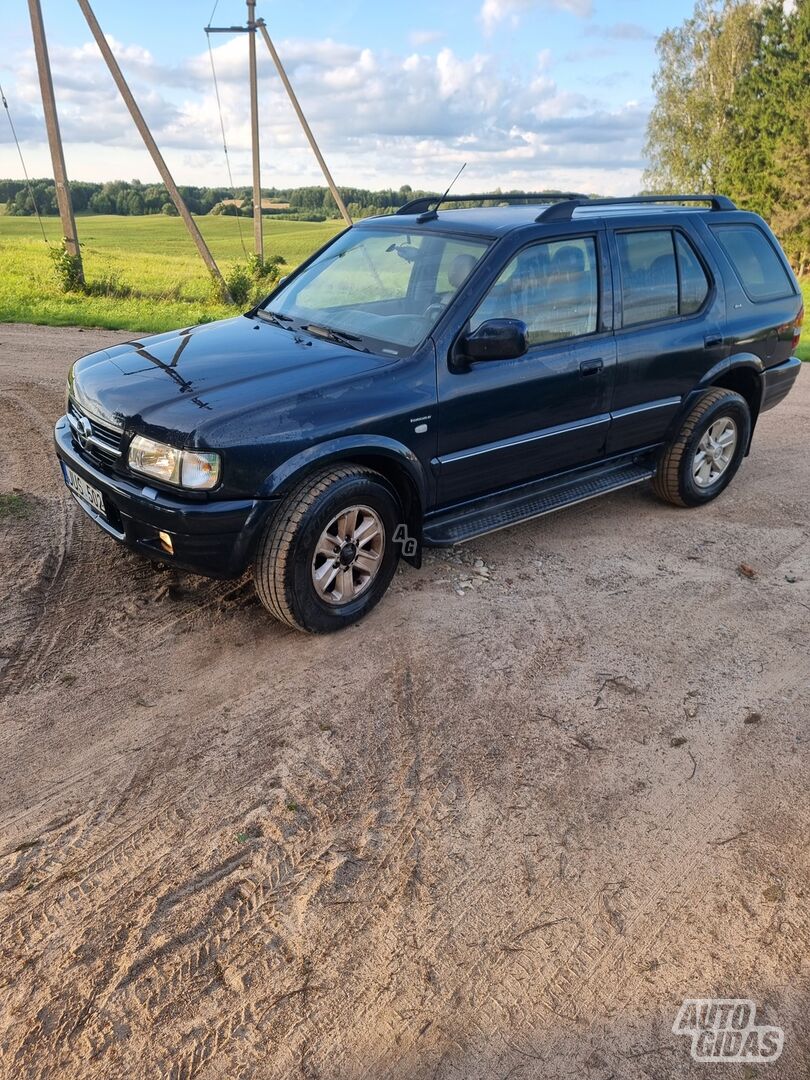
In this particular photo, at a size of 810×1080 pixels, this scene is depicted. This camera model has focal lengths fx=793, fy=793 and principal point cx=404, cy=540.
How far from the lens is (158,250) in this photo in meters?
41.3

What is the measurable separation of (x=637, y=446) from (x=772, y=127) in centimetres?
3890

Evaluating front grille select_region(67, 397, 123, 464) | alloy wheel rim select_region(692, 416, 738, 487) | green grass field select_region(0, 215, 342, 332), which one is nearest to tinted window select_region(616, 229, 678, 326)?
alloy wheel rim select_region(692, 416, 738, 487)

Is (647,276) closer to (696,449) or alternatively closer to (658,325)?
(658,325)

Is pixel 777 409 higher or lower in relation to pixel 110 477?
lower

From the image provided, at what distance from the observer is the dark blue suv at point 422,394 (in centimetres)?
370

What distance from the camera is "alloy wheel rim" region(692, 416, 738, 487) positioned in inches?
229

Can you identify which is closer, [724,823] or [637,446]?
[724,823]

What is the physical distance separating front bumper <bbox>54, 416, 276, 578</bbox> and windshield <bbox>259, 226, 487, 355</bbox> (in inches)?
49.9

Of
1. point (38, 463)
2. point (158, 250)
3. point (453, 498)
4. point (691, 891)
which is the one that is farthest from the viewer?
point (158, 250)

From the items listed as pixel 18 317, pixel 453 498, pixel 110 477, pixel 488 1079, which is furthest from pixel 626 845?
pixel 18 317

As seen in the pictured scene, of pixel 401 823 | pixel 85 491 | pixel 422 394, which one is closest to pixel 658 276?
pixel 422 394

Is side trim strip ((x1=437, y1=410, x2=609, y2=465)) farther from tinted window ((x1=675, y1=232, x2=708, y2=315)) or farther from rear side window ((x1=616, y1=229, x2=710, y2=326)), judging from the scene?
tinted window ((x1=675, y1=232, x2=708, y2=315))

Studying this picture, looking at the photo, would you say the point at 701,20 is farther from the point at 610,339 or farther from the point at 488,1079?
the point at 488,1079

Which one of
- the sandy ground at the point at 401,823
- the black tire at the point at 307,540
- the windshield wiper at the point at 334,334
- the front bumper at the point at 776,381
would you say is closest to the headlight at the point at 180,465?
the black tire at the point at 307,540
